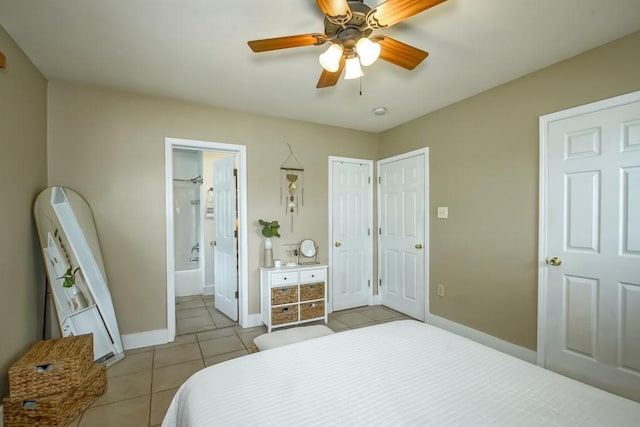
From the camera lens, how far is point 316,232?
378 centimetres

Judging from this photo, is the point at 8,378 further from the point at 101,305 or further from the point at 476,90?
the point at 476,90

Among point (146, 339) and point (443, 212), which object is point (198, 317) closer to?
point (146, 339)

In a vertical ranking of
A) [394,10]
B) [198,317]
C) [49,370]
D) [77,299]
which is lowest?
[198,317]

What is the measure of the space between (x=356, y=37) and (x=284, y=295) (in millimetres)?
2581

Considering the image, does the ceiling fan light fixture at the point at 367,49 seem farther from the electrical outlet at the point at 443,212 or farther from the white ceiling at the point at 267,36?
the electrical outlet at the point at 443,212

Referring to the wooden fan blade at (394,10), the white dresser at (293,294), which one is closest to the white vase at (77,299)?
the white dresser at (293,294)

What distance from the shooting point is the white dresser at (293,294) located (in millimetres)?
3182

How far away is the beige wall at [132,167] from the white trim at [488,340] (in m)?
2.14

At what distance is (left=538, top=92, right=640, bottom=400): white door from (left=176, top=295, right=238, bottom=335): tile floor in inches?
126

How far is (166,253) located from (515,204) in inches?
133

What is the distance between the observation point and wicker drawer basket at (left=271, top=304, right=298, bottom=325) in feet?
10.4

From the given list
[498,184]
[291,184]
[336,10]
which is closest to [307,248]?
[291,184]

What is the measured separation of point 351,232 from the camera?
4.01 meters

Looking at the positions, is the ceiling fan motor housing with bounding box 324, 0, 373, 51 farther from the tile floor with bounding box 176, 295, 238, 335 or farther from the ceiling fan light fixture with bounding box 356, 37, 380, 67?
the tile floor with bounding box 176, 295, 238, 335
